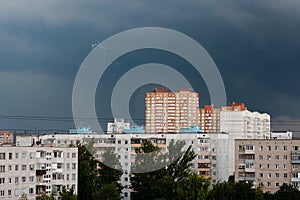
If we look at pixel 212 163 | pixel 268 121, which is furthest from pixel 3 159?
pixel 268 121

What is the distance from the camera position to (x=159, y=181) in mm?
26672

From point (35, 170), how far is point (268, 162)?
11.3 m

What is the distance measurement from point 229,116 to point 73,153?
22598 millimetres

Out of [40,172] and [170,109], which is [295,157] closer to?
[40,172]

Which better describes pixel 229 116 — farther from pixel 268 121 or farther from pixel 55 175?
pixel 55 175

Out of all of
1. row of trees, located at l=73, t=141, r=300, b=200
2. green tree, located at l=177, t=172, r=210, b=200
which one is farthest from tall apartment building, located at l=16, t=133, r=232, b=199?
Result: green tree, located at l=177, t=172, r=210, b=200

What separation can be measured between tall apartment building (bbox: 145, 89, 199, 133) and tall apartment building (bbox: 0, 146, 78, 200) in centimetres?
2225

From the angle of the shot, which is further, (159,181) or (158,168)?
(158,168)

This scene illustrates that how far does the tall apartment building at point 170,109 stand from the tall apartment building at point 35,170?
22.3m

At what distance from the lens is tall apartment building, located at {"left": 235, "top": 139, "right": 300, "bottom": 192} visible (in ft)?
92.2

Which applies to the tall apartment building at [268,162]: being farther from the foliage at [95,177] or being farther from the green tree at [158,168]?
the foliage at [95,177]

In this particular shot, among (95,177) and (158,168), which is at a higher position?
(158,168)

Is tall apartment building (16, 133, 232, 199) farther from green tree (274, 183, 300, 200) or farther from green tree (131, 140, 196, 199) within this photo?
green tree (274, 183, 300, 200)

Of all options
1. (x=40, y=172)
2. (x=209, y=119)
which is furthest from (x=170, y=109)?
(x=40, y=172)
